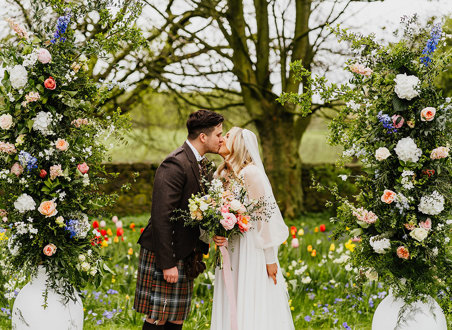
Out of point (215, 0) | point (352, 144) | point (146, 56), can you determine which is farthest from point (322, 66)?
point (352, 144)

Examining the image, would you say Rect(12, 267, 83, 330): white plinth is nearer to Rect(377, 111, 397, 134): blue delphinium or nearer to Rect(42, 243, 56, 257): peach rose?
Rect(42, 243, 56, 257): peach rose

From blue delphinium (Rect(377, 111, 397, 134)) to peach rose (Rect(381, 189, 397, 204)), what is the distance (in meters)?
0.40

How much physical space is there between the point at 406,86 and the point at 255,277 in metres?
1.77

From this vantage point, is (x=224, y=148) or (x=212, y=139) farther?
(x=224, y=148)

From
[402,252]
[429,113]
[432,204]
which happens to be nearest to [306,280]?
[402,252]

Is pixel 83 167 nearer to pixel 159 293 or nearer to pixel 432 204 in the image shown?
pixel 159 293

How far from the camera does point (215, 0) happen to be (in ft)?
31.2

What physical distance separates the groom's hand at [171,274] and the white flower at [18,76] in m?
1.59

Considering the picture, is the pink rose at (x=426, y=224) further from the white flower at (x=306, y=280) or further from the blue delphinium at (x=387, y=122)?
the white flower at (x=306, y=280)

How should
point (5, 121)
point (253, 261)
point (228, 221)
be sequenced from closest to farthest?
point (5, 121), point (228, 221), point (253, 261)

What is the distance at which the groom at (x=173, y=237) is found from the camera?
3646mm

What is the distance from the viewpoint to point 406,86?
3.33m

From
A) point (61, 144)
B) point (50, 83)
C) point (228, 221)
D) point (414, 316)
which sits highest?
point (50, 83)

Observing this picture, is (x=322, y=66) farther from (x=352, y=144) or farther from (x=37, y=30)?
(x=37, y=30)
